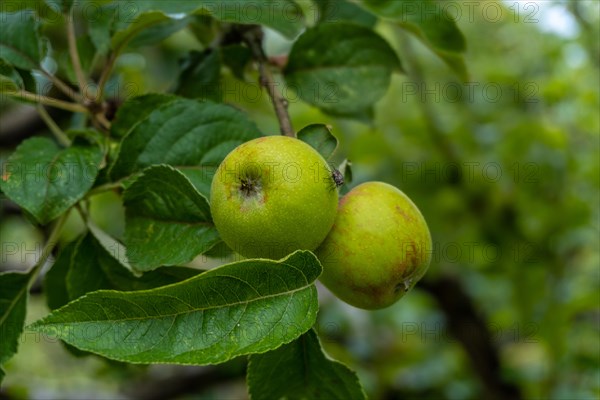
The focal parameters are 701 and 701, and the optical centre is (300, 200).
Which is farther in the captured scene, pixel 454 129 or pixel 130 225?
pixel 454 129

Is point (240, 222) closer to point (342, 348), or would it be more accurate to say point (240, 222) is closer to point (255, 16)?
point (255, 16)

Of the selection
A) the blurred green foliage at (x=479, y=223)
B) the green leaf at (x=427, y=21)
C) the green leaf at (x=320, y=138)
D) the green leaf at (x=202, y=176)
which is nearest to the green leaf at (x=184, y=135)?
the green leaf at (x=202, y=176)

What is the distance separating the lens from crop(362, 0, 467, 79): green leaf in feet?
3.69

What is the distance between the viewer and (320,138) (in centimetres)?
90

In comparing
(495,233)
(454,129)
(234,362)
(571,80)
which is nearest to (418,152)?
(454,129)

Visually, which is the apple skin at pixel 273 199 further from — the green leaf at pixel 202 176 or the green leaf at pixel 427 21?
the green leaf at pixel 427 21

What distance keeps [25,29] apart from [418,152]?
5.22 ft

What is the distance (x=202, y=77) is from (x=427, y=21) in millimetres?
382

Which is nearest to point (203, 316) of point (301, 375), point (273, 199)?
point (273, 199)

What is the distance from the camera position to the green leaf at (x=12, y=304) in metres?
1.00

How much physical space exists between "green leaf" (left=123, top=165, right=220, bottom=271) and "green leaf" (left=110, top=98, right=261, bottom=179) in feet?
0.20

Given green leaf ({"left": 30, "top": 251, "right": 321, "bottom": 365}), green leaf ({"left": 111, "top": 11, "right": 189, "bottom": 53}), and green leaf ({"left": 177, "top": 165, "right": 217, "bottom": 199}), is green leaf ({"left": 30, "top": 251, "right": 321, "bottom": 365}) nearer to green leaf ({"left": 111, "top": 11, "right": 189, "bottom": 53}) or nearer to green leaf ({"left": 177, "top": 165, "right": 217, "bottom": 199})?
green leaf ({"left": 177, "top": 165, "right": 217, "bottom": 199})

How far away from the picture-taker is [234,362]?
2082 mm

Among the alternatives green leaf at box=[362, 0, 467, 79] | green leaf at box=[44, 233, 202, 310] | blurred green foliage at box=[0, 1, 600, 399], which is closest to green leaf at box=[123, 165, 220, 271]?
green leaf at box=[44, 233, 202, 310]
